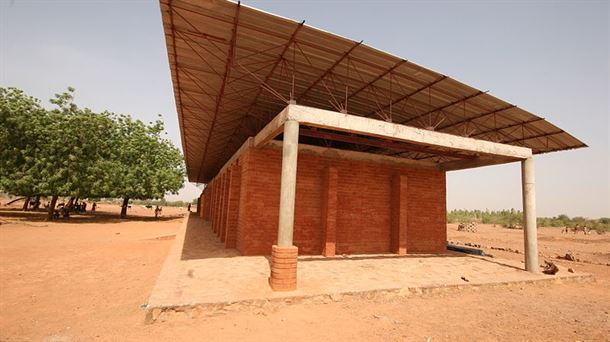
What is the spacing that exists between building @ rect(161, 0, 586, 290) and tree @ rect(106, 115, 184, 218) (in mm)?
15934

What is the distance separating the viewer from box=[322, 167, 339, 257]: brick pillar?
408 inches

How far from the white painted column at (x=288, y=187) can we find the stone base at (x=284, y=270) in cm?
17

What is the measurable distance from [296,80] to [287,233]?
530 cm

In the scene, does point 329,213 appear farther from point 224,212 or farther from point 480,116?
point 480,116

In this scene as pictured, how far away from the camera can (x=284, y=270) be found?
629 centimetres

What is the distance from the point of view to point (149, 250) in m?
13.2

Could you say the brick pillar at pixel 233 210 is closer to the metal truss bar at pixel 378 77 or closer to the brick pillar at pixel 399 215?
the metal truss bar at pixel 378 77

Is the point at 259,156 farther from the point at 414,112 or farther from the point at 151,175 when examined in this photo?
the point at 151,175

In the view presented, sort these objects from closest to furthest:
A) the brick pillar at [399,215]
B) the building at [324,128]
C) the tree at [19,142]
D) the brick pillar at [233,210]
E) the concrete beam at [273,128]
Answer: the building at [324,128], the concrete beam at [273,128], the brick pillar at [233,210], the brick pillar at [399,215], the tree at [19,142]

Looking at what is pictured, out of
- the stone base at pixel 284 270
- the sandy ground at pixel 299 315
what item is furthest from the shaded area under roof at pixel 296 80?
the sandy ground at pixel 299 315

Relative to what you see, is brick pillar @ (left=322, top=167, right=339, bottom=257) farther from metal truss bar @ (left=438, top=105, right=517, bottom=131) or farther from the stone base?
metal truss bar @ (left=438, top=105, right=517, bottom=131)

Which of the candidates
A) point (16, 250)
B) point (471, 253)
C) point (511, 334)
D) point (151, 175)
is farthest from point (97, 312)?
point (151, 175)

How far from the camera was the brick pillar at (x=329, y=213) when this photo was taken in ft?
34.0

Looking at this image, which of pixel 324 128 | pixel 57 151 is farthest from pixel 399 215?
pixel 57 151
